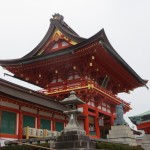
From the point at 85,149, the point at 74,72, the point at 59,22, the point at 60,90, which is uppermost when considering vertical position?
the point at 59,22

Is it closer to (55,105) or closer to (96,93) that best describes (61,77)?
(96,93)

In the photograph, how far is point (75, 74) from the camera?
96.4ft

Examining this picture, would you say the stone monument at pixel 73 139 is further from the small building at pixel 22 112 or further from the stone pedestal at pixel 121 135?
the small building at pixel 22 112

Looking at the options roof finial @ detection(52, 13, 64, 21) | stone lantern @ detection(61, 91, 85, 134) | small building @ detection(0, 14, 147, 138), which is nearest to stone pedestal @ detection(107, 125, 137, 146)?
small building @ detection(0, 14, 147, 138)

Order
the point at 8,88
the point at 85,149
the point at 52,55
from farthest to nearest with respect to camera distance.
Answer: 1. the point at 52,55
2. the point at 8,88
3. the point at 85,149

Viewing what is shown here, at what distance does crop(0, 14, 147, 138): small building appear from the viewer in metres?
24.8

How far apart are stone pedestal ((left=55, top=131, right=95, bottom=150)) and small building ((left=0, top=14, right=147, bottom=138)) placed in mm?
6944

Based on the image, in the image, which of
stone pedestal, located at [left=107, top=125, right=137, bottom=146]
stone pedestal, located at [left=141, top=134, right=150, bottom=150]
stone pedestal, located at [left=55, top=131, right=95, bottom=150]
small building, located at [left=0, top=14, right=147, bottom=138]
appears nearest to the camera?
stone pedestal, located at [left=55, top=131, right=95, bottom=150]

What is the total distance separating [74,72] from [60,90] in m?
2.70

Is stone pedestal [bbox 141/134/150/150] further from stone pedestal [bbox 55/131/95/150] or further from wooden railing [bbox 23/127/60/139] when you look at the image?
wooden railing [bbox 23/127/60/139]

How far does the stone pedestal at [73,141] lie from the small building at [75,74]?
22.8 ft

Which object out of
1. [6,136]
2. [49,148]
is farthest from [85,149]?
[6,136]

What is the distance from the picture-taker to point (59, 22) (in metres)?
32.1

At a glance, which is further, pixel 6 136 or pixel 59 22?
pixel 59 22
